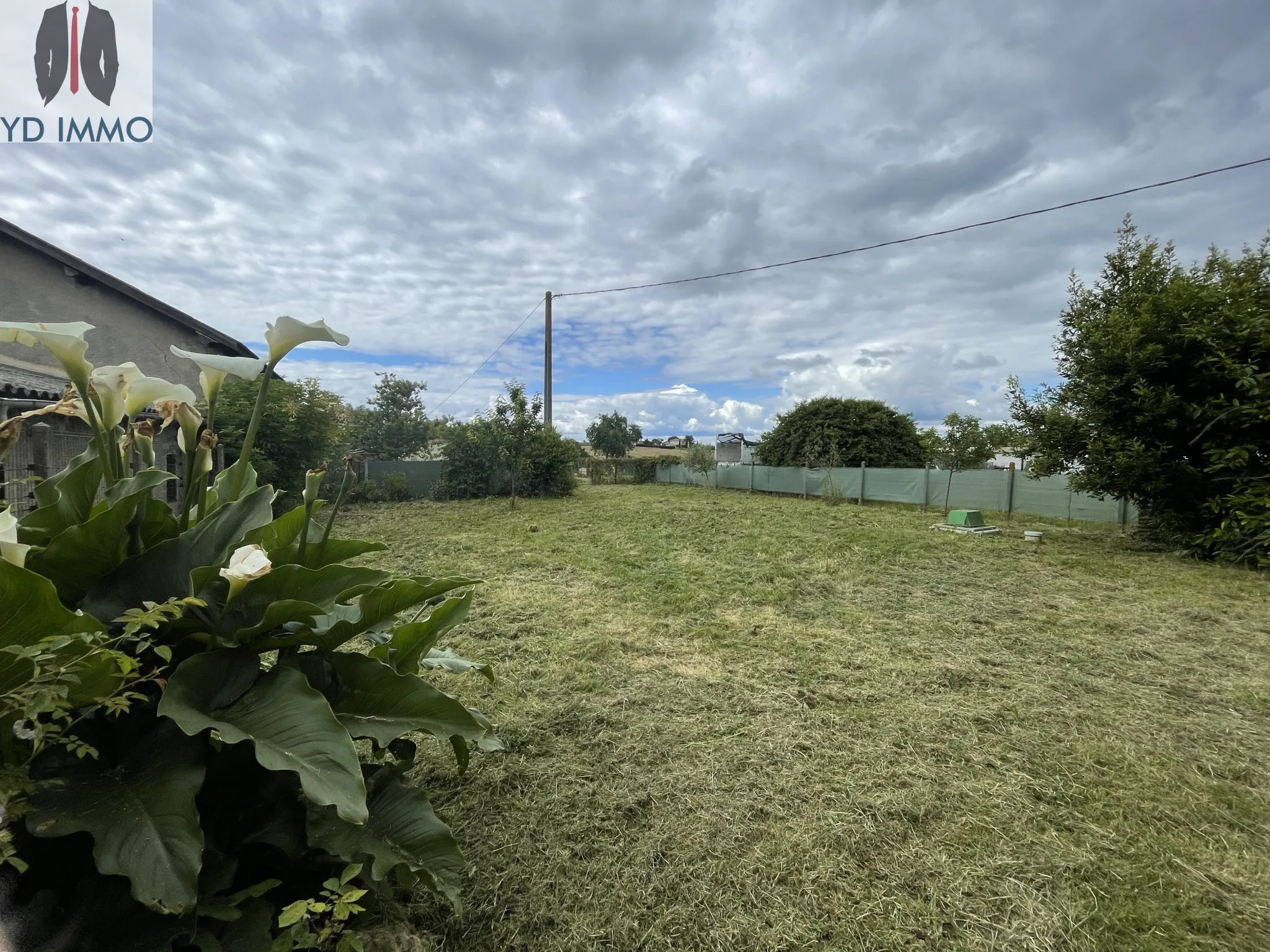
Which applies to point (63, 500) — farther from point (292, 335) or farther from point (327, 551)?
point (292, 335)

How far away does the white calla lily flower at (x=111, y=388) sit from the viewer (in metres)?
1.08

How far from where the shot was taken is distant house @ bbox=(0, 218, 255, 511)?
4906 mm

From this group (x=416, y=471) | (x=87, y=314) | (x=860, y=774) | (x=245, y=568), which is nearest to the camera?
(x=245, y=568)

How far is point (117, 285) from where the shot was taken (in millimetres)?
7293

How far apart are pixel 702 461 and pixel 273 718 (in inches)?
764

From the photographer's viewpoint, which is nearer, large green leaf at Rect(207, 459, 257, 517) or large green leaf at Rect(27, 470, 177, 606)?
large green leaf at Rect(27, 470, 177, 606)

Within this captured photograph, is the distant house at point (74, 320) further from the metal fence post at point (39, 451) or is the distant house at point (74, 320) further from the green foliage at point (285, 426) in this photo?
the green foliage at point (285, 426)

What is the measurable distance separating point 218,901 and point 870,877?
4.96 feet

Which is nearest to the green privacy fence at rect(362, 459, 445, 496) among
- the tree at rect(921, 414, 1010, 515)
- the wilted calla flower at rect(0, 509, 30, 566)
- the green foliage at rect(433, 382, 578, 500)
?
the green foliage at rect(433, 382, 578, 500)

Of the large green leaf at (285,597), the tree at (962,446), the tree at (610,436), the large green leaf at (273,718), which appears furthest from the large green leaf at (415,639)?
the tree at (610,436)

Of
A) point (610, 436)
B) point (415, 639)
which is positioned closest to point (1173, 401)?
point (415, 639)

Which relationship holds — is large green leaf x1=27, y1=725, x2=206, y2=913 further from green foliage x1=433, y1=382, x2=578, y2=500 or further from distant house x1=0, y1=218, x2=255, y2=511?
green foliage x1=433, y1=382, x2=578, y2=500

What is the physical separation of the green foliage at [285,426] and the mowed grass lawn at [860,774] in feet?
20.0

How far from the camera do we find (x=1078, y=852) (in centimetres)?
154
